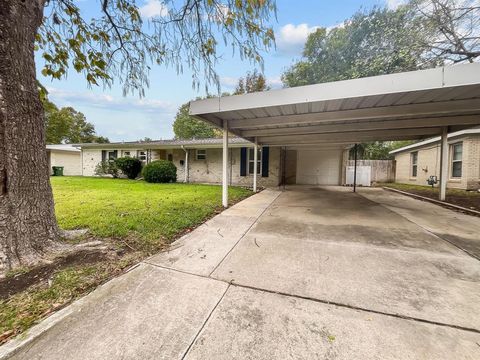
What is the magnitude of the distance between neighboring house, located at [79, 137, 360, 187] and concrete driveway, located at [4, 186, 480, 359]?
827 centimetres

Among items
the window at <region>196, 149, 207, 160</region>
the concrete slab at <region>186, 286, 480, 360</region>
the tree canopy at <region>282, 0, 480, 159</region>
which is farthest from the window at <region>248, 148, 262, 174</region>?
the concrete slab at <region>186, 286, 480, 360</region>

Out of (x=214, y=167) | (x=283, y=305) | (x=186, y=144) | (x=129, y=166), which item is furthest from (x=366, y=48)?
(x=283, y=305)

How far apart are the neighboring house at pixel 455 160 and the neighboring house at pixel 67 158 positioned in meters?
25.3

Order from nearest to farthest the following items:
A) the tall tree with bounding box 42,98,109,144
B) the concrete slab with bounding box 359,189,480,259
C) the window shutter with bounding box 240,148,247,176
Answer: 1. the concrete slab with bounding box 359,189,480,259
2. the window shutter with bounding box 240,148,247,176
3. the tall tree with bounding box 42,98,109,144

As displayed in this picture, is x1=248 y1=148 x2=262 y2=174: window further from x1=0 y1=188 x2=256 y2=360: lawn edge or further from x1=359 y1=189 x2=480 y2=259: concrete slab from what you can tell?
x1=0 y1=188 x2=256 y2=360: lawn edge

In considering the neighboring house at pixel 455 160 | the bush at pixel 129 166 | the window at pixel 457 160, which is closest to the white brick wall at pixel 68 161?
the bush at pixel 129 166

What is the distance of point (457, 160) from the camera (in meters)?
9.99

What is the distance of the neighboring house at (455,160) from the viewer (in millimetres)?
9086

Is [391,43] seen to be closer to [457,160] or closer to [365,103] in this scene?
[457,160]

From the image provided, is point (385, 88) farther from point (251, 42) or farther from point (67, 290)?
point (67, 290)

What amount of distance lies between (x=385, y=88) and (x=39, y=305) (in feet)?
16.0

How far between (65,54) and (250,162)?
349 inches

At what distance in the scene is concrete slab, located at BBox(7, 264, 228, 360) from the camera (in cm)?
132

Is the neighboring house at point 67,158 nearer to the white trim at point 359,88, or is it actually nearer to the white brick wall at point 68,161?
the white brick wall at point 68,161
